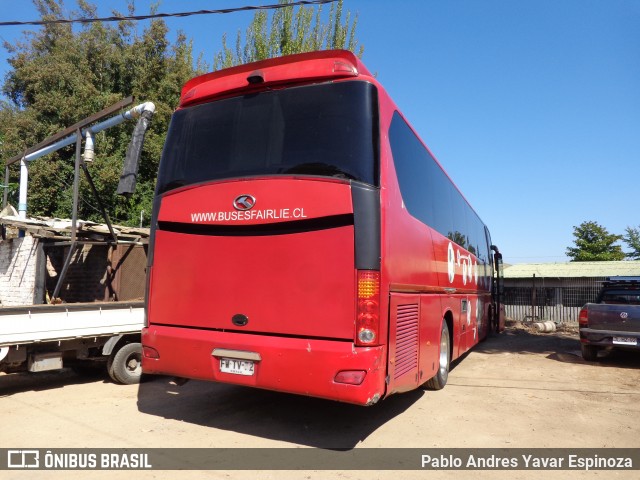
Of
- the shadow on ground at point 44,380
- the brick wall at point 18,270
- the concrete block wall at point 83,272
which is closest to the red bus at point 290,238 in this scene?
the shadow on ground at point 44,380

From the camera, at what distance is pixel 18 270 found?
1038 cm

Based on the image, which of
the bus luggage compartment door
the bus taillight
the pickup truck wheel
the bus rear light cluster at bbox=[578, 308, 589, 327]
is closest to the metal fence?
the pickup truck wheel

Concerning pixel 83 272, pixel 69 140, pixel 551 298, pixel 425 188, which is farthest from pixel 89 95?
pixel 551 298

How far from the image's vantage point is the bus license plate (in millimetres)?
4668

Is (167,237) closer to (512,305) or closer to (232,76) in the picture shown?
(232,76)

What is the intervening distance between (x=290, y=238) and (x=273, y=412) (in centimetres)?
262

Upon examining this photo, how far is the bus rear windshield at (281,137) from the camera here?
183 inches

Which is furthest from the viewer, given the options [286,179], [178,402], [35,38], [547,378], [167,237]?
[35,38]

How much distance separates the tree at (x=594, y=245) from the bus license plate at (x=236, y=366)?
46370mm

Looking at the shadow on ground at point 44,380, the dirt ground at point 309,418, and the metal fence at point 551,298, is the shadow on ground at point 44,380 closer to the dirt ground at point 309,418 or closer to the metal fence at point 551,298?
the dirt ground at point 309,418

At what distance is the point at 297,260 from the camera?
181 inches

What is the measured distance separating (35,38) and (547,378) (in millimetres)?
27930

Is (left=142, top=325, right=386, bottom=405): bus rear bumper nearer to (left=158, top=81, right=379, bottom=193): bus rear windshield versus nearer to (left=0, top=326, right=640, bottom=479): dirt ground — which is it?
(left=0, top=326, right=640, bottom=479): dirt ground

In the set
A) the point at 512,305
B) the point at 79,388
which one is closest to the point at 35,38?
the point at 79,388
